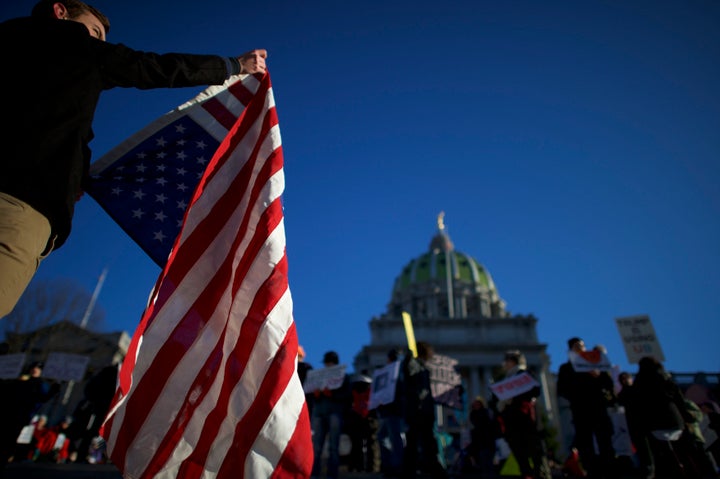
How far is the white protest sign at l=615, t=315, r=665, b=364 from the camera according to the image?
9500 mm

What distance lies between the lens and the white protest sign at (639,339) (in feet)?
31.2

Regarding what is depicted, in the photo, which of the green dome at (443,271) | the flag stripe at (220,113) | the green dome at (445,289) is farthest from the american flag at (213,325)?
the green dome at (443,271)

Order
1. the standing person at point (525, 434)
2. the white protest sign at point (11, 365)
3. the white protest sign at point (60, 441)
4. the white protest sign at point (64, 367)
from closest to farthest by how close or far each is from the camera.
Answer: the standing person at point (525, 434)
the white protest sign at point (11, 365)
the white protest sign at point (64, 367)
the white protest sign at point (60, 441)

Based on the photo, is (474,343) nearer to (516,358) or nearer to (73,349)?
(73,349)

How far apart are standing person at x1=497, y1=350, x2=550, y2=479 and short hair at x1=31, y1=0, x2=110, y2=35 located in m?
6.38

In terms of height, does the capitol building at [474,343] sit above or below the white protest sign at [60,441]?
above

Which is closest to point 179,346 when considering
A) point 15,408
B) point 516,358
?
point 15,408

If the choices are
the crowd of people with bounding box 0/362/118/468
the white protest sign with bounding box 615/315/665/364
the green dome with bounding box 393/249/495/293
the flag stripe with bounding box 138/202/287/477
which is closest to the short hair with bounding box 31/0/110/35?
the flag stripe with bounding box 138/202/287/477

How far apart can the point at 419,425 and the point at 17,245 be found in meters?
5.78

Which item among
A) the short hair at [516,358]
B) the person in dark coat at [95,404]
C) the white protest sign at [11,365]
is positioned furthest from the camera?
the white protest sign at [11,365]

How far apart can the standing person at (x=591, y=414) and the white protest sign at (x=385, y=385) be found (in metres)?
2.71

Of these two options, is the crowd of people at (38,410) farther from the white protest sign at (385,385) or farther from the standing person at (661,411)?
the standing person at (661,411)

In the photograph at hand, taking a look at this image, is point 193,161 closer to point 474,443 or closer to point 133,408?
point 133,408

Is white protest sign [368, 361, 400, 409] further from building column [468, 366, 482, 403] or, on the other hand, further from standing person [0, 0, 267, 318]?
building column [468, 366, 482, 403]
